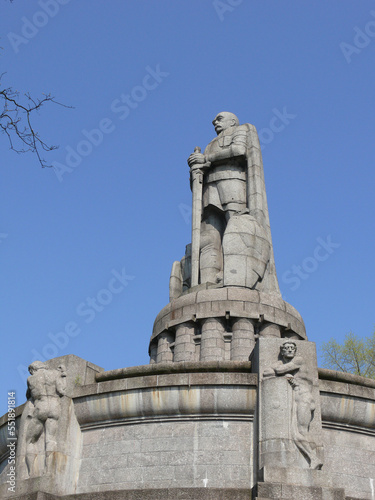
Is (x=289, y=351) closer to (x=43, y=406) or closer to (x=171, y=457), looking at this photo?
(x=171, y=457)

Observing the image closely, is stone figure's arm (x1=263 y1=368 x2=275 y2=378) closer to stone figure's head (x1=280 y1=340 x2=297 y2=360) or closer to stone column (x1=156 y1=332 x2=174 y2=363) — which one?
stone figure's head (x1=280 y1=340 x2=297 y2=360)

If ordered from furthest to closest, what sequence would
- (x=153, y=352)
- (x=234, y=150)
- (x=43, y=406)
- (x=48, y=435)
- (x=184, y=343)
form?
1. (x=234, y=150)
2. (x=153, y=352)
3. (x=184, y=343)
4. (x=43, y=406)
5. (x=48, y=435)

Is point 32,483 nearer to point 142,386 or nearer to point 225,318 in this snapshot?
point 142,386

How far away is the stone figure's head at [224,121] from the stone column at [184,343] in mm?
6020

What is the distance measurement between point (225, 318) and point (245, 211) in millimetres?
3236

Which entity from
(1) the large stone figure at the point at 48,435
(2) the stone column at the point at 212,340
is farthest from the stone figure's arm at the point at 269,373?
(2) the stone column at the point at 212,340

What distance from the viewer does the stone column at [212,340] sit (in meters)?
14.9

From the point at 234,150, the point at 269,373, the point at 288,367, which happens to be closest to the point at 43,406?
the point at 269,373

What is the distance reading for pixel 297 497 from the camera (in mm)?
8648

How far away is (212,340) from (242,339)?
2.09 feet

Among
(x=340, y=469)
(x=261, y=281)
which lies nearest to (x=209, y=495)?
(x=340, y=469)

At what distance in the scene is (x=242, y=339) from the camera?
49.0ft

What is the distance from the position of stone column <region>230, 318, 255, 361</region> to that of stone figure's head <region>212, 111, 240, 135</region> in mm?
6060

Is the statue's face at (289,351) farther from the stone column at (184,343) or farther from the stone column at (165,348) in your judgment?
the stone column at (165,348)
